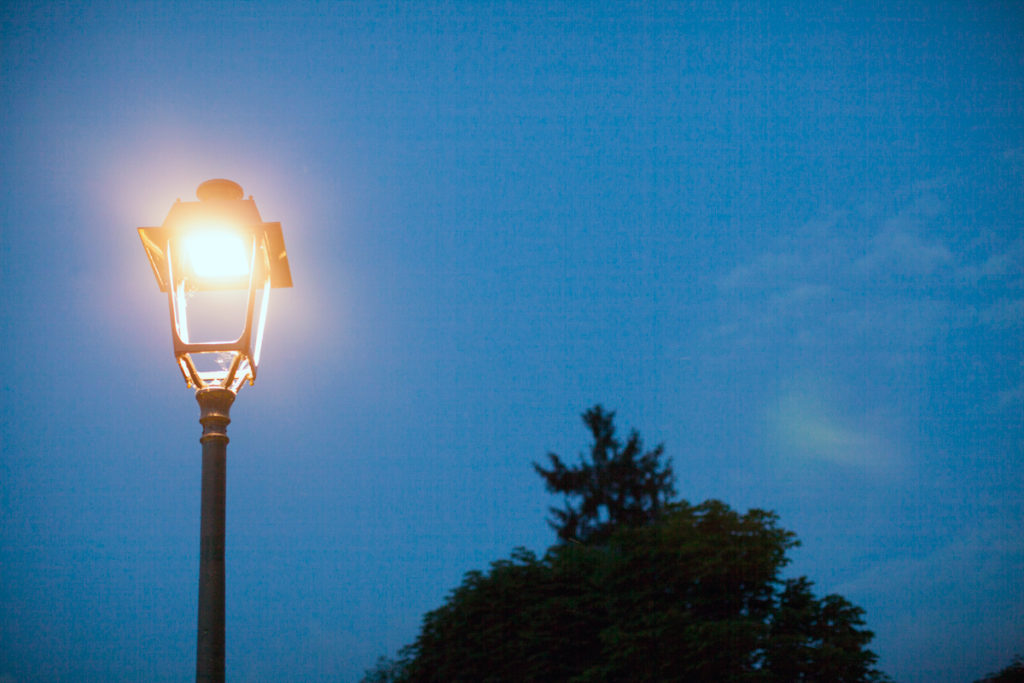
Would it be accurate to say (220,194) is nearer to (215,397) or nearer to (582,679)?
(215,397)

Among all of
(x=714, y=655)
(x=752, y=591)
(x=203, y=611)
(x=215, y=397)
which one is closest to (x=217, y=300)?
(x=215, y=397)

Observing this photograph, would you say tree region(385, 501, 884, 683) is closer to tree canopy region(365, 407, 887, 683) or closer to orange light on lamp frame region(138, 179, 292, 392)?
tree canopy region(365, 407, 887, 683)

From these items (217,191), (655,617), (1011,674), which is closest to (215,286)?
(217,191)

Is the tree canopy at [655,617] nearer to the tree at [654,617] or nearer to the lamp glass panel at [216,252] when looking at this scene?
the tree at [654,617]

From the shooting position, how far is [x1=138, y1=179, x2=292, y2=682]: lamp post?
13.3ft

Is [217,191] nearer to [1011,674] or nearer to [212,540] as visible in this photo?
[212,540]

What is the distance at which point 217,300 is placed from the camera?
14.1 feet

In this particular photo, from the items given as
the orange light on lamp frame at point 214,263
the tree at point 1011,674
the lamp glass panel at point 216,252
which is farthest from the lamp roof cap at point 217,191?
the tree at point 1011,674

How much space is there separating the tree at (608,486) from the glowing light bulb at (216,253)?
34.9 m

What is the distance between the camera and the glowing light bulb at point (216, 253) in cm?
421

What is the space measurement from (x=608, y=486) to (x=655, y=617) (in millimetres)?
18689

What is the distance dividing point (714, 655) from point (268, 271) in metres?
18.3

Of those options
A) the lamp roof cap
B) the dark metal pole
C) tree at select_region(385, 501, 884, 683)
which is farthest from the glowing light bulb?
tree at select_region(385, 501, 884, 683)

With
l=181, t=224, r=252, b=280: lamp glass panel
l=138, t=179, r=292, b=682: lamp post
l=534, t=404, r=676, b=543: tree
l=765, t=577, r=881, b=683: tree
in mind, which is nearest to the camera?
l=138, t=179, r=292, b=682: lamp post
